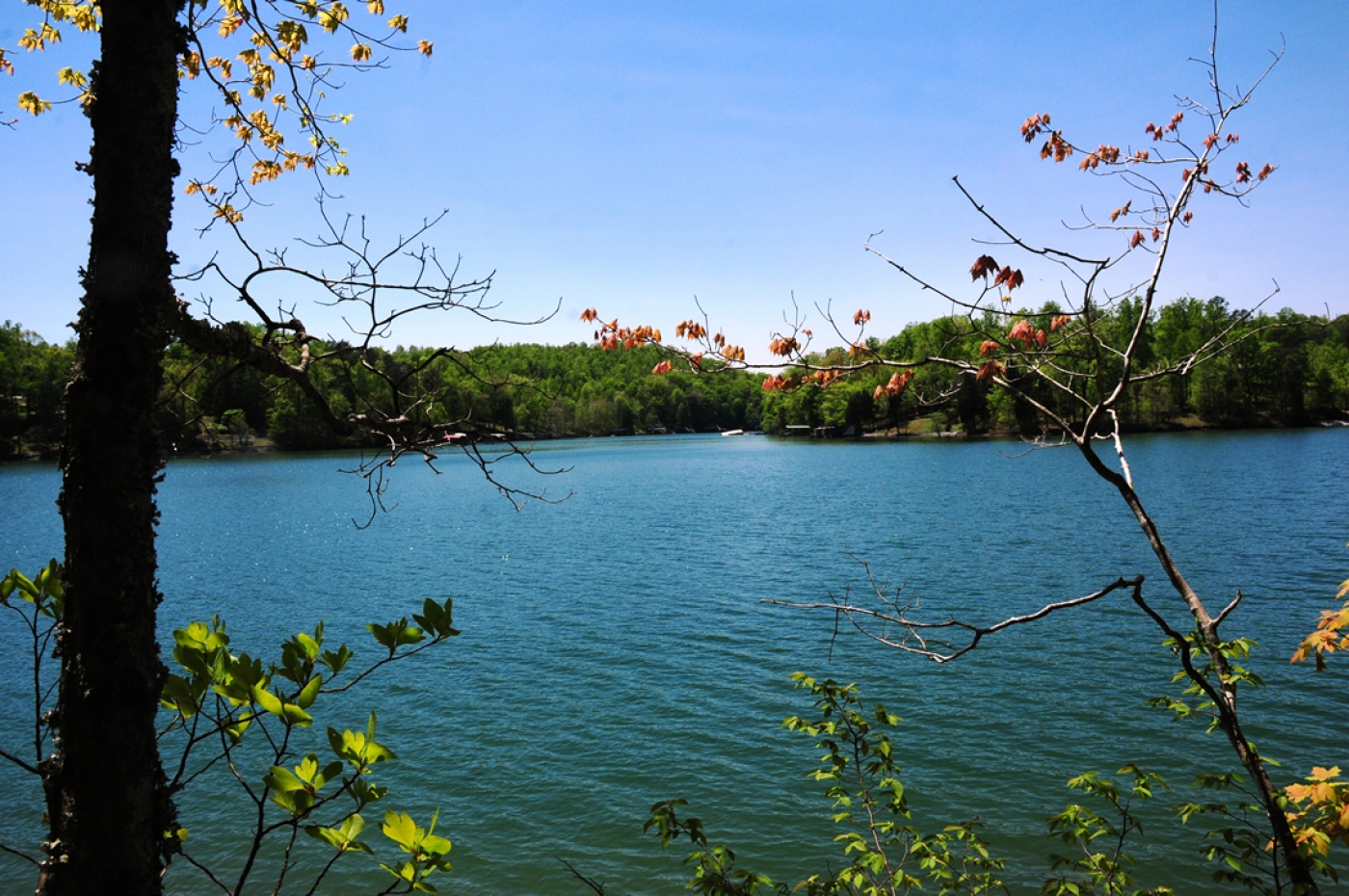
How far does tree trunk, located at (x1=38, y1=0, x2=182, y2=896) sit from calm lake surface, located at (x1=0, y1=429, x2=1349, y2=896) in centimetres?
632

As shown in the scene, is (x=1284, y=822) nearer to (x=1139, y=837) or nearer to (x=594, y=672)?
(x=1139, y=837)

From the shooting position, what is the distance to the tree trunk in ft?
5.24

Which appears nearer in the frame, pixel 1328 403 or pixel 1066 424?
pixel 1066 424

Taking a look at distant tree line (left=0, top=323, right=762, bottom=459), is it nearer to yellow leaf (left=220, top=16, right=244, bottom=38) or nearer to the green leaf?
the green leaf

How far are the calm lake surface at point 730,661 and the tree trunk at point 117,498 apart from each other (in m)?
6.32

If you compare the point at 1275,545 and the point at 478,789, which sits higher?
the point at 1275,545

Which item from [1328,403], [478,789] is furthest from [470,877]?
[1328,403]

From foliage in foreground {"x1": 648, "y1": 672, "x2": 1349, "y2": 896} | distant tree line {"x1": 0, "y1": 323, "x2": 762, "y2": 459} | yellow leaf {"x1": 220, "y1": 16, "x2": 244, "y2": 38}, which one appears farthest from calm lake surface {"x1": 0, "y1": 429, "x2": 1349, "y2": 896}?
yellow leaf {"x1": 220, "y1": 16, "x2": 244, "y2": 38}

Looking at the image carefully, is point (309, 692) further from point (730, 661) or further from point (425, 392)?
point (730, 661)

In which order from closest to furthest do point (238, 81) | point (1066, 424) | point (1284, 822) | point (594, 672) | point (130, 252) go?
point (130, 252)
point (1284, 822)
point (1066, 424)
point (238, 81)
point (594, 672)

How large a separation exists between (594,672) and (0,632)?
12.4 m

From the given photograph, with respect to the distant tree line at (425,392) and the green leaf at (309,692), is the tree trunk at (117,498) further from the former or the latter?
the green leaf at (309,692)

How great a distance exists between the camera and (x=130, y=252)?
1.75 m

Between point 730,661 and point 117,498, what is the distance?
12.0 meters
